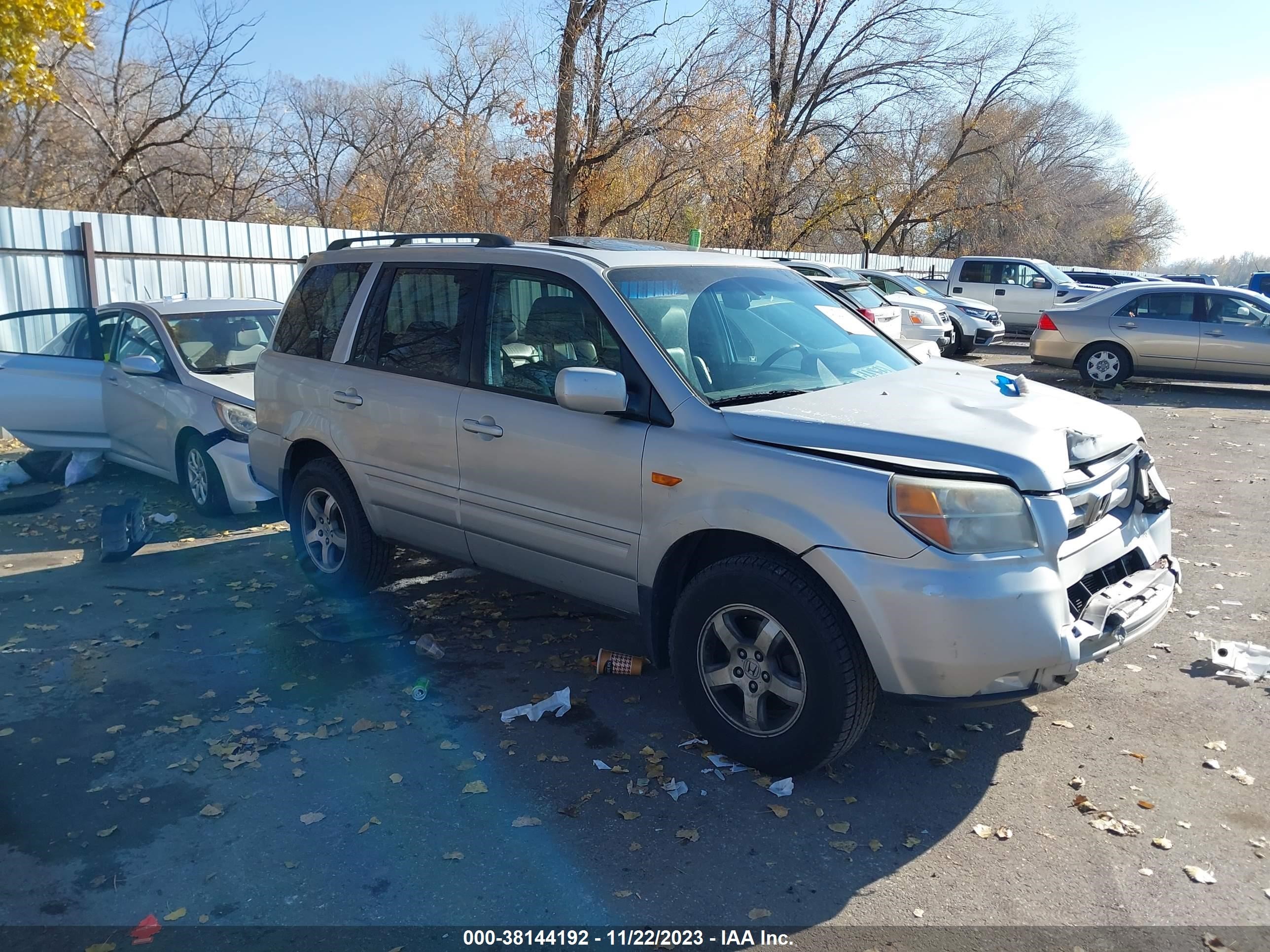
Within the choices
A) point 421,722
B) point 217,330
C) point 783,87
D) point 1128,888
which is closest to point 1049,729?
point 1128,888

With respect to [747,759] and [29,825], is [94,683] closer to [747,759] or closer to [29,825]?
[29,825]

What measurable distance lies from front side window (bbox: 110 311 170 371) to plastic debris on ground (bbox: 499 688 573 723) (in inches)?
208

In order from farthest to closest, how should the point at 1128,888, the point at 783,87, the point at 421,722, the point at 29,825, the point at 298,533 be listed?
the point at 783,87, the point at 298,533, the point at 421,722, the point at 29,825, the point at 1128,888

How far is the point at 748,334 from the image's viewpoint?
4.50 metres

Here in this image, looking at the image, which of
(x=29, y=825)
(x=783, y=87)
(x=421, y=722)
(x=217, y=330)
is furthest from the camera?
(x=783, y=87)

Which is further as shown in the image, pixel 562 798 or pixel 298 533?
pixel 298 533

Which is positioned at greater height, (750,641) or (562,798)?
(750,641)

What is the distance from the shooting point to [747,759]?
383cm

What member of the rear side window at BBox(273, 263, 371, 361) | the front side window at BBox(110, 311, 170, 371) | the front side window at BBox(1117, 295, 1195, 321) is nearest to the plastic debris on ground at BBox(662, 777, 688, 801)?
the rear side window at BBox(273, 263, 371, 361)

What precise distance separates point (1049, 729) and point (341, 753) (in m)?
3.06

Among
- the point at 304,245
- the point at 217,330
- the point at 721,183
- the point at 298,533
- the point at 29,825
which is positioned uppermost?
the point at 721,183

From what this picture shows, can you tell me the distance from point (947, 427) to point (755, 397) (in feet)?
2.63

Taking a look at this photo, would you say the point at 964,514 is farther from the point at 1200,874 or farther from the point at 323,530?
the point at 323,530

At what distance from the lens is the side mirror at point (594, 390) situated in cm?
395
